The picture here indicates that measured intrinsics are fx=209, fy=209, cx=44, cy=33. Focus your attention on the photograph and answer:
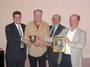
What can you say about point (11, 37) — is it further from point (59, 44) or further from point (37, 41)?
→ point (59, 44)

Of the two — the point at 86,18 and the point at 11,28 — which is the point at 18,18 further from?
the point at 86,18

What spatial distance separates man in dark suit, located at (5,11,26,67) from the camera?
379 centimetres

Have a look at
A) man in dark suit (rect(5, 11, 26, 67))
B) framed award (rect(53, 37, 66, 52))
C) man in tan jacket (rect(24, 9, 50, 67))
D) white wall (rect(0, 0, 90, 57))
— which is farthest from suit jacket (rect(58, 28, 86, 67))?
white wall (rect(0, 0, 90, 57))

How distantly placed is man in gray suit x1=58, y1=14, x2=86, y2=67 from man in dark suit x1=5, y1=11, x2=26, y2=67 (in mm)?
901

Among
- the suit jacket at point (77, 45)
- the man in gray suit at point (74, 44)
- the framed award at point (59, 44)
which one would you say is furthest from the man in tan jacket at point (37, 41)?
the suit jacket at point (77, 45)

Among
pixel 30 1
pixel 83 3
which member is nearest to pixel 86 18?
pixel 83 3

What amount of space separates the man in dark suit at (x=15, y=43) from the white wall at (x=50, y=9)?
1365 mm

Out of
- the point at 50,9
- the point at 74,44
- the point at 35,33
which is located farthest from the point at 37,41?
the point at 50,9

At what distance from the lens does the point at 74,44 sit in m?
3.18

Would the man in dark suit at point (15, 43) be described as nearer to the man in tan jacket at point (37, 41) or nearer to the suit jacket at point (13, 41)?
the suit jacket at point (13, 41)

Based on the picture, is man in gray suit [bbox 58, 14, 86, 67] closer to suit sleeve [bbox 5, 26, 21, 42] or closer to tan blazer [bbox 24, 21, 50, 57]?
tan blazer [bbox 24, 21, 50, 57]

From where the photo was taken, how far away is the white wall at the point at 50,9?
16.9 ft

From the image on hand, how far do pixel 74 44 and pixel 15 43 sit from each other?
1173mm

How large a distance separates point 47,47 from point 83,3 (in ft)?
5.58
